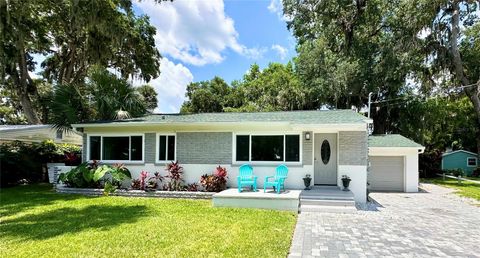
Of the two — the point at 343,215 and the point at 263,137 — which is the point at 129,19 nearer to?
the point at 263,137

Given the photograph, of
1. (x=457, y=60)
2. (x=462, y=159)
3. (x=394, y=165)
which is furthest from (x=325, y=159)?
(x=462, y=159)

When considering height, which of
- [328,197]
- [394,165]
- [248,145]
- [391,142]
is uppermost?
[391,142]

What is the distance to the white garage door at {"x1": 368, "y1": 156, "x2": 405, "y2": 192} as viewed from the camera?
56.3 ft

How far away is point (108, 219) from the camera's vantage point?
845 centimetres

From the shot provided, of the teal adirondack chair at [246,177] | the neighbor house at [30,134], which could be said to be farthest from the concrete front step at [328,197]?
the neighbor house at [30,134]

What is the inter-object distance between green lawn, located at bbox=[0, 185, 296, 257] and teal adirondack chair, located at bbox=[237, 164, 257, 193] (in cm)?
141

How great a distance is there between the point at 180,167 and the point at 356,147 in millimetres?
6644

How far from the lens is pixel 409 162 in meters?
16.8

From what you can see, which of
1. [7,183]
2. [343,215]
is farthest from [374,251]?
[7,183]

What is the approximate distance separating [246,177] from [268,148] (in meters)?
1.54

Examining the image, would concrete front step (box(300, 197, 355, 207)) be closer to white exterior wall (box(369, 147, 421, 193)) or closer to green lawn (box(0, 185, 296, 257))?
green lawn (box(0, 185, 296, 257))

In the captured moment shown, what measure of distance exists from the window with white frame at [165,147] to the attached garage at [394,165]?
9825mm

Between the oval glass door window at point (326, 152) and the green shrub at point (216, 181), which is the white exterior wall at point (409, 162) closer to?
the oval glass door window at point (326, 152)

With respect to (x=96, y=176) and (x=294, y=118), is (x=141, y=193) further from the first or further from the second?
(x=294, y=118)
